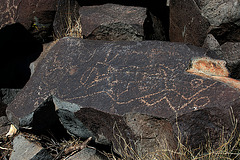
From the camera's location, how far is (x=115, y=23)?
311 cm

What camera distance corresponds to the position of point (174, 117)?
201cm

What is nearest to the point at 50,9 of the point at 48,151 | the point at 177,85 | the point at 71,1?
the point at 71,1

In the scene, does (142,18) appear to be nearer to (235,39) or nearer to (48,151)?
(235,39)

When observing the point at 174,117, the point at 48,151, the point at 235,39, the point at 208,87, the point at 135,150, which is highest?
the point at 235,39

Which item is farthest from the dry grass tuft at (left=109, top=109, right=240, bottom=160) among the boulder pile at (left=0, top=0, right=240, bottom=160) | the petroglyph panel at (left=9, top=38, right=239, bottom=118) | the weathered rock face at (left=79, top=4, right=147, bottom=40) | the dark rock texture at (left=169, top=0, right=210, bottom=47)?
the weathered rock face at (left=79, top=4, right=147, bottom=40)

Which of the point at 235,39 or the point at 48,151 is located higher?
the point at 235,39

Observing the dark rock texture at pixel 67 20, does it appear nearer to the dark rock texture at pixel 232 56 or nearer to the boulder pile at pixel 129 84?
the boulder pile at pixel 129 84

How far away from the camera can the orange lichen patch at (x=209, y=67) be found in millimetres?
2287

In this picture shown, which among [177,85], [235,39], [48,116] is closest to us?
[177,85]

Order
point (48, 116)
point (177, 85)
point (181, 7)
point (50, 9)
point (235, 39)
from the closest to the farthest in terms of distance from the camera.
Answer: point (177, 85) < point (235, 39) < point (48, 116) < point (181, 7) < point (50, 9)

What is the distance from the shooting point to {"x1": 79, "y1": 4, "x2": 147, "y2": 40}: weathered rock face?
3072 millimetres

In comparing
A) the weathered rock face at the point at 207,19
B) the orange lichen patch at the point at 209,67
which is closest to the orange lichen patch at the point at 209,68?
the orange lichen patch at the point at 209,67

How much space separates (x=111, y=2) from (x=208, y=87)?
6.08 feet

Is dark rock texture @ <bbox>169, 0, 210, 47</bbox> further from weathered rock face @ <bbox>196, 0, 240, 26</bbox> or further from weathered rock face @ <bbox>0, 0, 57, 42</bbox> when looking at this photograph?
weathered rock face @ <bbox>0, 0, 57, 42</bbox>
